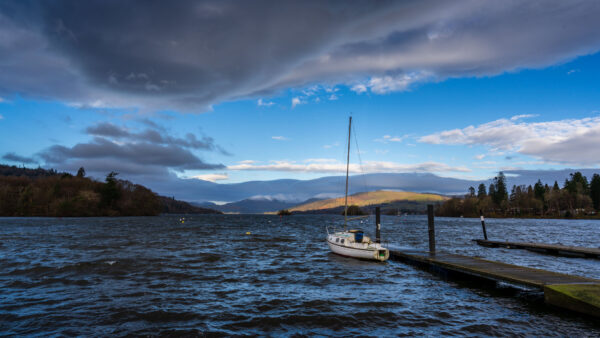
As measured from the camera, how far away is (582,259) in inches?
1436

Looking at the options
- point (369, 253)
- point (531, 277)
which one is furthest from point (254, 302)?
point (369, 253)

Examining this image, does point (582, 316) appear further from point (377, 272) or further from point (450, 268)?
point (377, 272)

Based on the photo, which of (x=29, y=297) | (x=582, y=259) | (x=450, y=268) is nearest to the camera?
(x=29, y=297)

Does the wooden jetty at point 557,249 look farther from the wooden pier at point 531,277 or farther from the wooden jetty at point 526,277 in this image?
the wooden pier at point 531,277

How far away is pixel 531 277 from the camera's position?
2067 centimetres

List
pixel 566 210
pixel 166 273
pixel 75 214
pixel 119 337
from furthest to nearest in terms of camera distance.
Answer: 1. pixel 566 210
2. pixel 75 214
3. pixel 166 273
4. pixel 119 337

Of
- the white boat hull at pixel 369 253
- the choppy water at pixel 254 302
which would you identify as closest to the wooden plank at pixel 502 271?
the choppy water at pixel 254 302

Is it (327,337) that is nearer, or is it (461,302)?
(327,337)

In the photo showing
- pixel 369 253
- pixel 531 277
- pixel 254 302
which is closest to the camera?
pixel 254 302

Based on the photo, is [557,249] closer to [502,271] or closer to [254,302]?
[502,271]

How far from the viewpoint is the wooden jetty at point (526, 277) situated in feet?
51.3

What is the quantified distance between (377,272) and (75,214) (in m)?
200

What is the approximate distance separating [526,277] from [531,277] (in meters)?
0.31

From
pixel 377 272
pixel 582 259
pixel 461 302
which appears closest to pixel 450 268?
pixel 377 272
